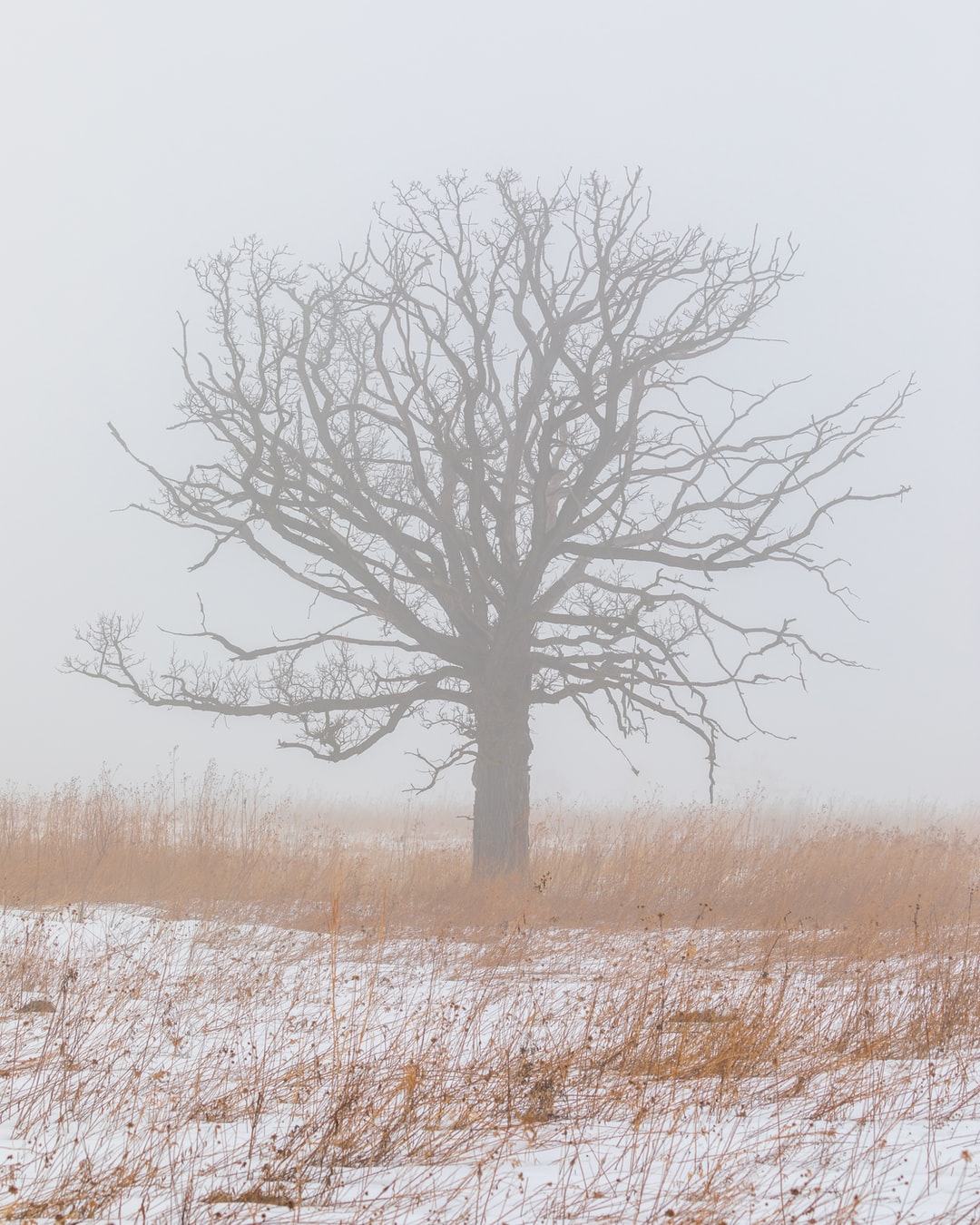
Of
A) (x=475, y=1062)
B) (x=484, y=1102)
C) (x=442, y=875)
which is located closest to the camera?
(x=484, y=1102)

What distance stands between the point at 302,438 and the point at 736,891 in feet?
25.8

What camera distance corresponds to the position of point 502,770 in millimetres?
13305

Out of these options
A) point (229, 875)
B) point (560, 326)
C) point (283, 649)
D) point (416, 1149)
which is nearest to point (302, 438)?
point (283, 649)

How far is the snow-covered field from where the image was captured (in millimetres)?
3912

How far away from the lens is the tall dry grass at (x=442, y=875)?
11180 mm

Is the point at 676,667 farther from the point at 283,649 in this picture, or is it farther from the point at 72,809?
the point at 72,809

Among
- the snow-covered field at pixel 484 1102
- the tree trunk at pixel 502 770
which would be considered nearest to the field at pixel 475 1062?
the snow-covered field at pixel 484 1102

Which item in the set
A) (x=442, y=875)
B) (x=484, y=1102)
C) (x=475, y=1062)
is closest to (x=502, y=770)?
(x=442, y=875)

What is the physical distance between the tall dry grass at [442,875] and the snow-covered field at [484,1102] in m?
3.03

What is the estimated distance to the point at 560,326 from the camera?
1411 cm

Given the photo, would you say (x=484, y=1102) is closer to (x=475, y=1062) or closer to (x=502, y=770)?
(x=475, y=1062)

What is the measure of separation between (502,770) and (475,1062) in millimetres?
7980

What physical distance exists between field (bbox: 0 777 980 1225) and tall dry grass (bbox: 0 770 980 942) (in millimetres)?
89

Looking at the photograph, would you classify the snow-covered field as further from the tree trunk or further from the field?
the tree trunk
